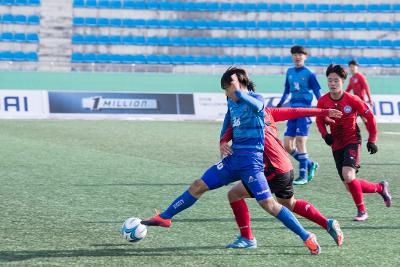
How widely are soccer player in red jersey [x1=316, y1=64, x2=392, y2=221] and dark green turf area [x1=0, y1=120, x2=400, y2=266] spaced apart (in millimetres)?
321

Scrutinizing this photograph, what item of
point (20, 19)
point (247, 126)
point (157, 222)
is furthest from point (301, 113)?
point (20, 19)

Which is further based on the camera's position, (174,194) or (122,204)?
(174,194)

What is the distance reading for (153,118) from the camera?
84.5ft

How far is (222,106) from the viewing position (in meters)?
26.3

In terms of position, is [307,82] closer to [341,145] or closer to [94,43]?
[341,145]

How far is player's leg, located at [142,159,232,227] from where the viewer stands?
653cm

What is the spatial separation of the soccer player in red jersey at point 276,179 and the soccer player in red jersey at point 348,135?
1777mm

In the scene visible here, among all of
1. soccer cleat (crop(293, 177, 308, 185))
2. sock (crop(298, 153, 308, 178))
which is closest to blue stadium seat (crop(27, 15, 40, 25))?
sock (crop(298, 153, 308, 178))

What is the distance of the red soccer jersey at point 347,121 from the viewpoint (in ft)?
28.2

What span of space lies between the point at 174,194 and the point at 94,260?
13.6 feet

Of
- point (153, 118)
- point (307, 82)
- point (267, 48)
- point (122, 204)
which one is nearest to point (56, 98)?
point (153, 118)

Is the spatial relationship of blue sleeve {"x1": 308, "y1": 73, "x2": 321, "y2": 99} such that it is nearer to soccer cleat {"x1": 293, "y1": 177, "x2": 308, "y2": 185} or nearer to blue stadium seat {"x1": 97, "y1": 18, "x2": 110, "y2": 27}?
soccer cleat {"x1": 293, "y1": 177, "x2": 308, "y2": 185}

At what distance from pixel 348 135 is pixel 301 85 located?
12.3ft

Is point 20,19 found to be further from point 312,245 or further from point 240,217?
point 312,245
